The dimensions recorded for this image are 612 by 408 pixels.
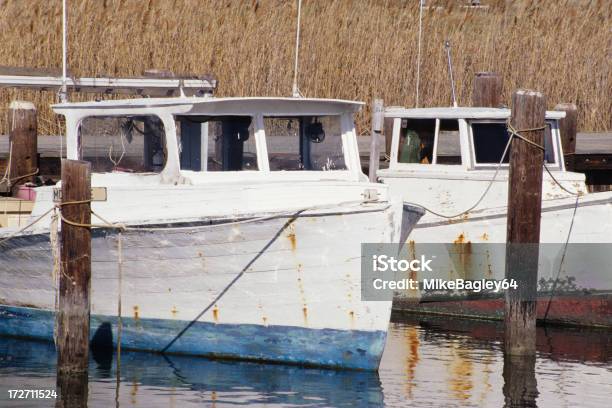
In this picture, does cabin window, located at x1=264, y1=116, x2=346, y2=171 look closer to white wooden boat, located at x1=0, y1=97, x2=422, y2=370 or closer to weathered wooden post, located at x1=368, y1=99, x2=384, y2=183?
white wooden boat, located at x1=0, y1=97, x2=422, y2=370

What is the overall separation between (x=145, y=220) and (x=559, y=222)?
208 inches

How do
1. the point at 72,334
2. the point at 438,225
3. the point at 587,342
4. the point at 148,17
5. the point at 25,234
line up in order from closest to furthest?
1. the point at 72,334
2. the point at 25,234
3. the point at 587,342
4. the point at 438,225
5. the point at 148,17

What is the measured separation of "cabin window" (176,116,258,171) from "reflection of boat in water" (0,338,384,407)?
196 cm

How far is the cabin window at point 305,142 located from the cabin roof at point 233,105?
105 mm

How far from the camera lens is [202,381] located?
465 inches

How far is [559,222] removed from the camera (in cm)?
1462

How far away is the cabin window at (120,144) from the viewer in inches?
498

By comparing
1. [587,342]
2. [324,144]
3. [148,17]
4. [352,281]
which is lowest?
[587,342]

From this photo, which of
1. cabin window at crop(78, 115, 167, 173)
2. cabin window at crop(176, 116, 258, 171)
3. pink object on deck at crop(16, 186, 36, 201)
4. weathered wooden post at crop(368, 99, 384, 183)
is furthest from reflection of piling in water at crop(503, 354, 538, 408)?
Answer: pink object on deck at crop(16, 186, 36, 201)

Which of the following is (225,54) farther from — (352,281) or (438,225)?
(352,281)

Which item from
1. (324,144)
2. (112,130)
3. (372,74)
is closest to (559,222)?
(324,144)

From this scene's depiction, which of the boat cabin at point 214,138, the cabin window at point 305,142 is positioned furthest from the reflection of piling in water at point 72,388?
the cabin window at point 305,142

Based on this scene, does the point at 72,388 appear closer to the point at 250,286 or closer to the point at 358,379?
the point at 250,286

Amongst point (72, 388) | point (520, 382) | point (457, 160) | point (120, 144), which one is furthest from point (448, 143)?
point (72, 388)
